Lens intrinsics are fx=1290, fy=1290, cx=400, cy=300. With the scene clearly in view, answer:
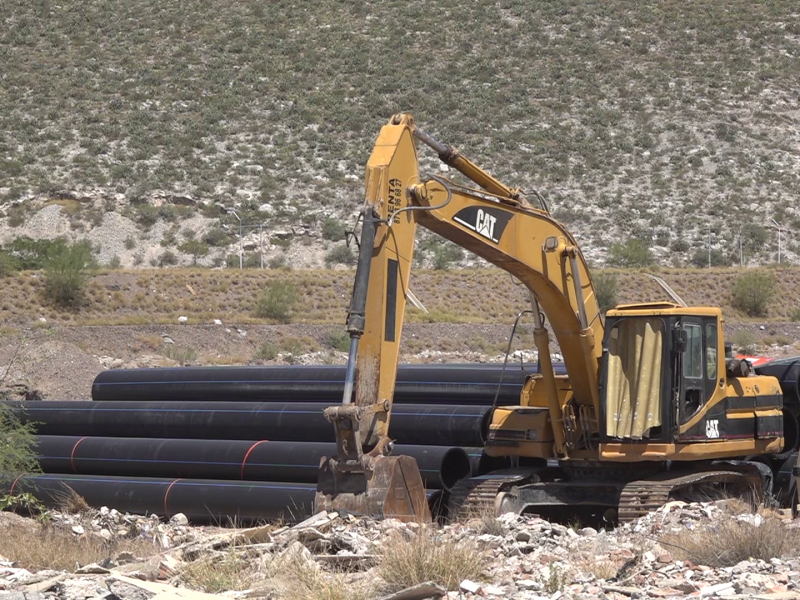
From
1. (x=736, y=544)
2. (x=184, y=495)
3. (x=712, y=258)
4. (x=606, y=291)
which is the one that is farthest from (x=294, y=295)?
(x=736, y=544)

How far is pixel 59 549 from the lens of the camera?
40.8 feet

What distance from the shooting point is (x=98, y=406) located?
20.7 meters

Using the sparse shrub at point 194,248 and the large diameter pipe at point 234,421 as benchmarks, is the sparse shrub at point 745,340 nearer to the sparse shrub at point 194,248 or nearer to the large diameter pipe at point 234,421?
the sparse shrub at point 194,248

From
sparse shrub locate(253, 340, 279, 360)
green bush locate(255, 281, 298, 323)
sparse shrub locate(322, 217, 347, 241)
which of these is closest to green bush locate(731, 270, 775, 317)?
sparse shrub locate(322, 217, 347, 241)

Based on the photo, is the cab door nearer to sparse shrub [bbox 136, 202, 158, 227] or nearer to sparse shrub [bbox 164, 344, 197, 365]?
sparse shrub [bbox 164, 344, 197, 365]

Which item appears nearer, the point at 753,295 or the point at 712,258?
the point at 753,295

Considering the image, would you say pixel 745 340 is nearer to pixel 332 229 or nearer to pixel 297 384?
pixel 332 229

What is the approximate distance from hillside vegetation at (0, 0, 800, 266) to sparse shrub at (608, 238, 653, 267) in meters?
0.86

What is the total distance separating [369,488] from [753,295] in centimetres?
4115

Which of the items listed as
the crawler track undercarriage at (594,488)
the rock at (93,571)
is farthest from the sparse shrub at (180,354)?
the rock at (93,571)

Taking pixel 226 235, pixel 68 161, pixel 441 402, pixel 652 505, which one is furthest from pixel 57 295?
pixel 652 505

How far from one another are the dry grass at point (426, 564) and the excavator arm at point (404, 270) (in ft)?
4.96

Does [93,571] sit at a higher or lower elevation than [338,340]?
lower

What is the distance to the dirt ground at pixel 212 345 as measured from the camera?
34.0 metres
